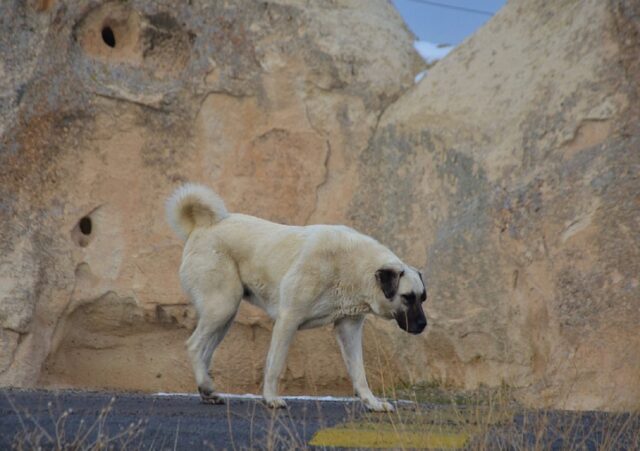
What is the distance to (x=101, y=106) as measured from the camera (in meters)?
12.8

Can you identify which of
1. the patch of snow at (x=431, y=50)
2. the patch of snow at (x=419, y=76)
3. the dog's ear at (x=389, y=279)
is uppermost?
the patch of snow at (x=431, y=50)

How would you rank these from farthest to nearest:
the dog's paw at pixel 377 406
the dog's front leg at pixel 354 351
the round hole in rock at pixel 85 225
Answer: the round hole in rock at pixel 85 225
the dog's front leg at pixel 354 351
the dog's paw at pixel 377 406

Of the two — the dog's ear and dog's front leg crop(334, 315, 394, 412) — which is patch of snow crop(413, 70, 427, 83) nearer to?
dog's front leg crop(334, 315, 394, 412)

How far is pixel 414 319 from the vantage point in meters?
8.20

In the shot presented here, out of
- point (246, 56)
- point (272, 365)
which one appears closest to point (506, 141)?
point (246, 56)

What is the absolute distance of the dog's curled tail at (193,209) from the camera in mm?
8875

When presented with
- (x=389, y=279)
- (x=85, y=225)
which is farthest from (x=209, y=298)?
(x=85, y=225)

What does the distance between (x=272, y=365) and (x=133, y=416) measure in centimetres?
159

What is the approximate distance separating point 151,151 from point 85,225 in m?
1.21

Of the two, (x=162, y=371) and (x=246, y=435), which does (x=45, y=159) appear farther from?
(x=246, y=435)

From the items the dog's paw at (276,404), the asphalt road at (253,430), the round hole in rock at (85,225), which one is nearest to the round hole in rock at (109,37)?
the round hole in rock at (85,225)

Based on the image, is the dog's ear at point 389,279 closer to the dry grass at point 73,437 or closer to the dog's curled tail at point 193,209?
the dog's curled tail at point 193,209

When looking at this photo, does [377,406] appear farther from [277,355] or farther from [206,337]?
[206,337]

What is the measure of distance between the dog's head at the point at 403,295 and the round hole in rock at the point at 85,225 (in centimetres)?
556
